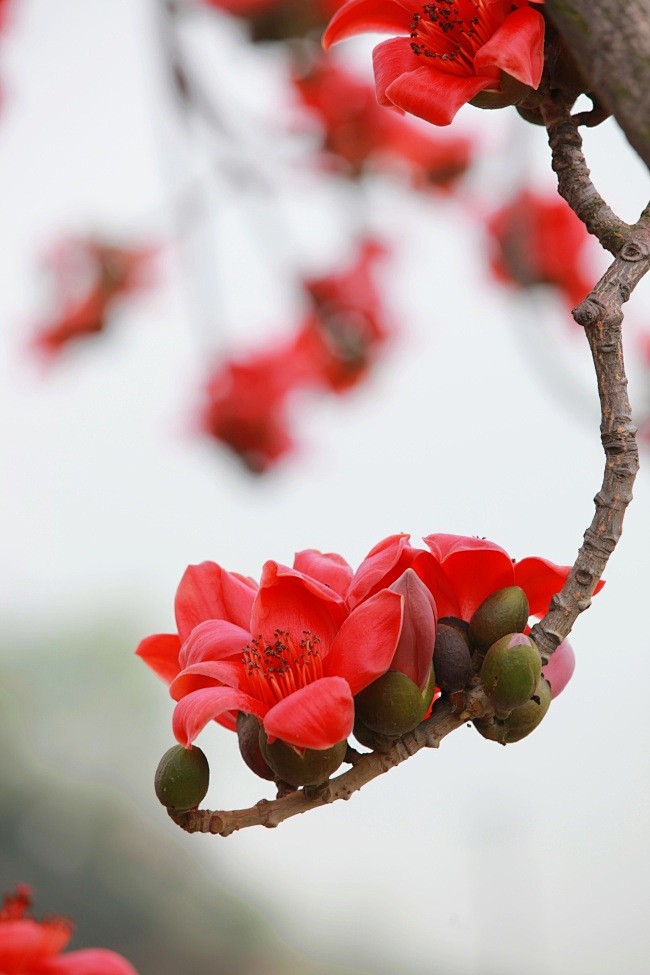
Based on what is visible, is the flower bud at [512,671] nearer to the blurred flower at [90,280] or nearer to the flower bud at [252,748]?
the flower bud at [252,748]

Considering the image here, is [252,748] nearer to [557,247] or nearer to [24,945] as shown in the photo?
[24,945]

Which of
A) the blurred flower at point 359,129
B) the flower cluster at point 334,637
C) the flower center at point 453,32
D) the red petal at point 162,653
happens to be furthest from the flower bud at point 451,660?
the blurred flower at point 359,129

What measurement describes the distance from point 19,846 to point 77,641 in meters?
1.10

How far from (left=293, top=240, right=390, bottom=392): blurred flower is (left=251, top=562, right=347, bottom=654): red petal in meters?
1.43

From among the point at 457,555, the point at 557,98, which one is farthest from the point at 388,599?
the point at 557,98

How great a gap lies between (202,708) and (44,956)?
5.2 inches

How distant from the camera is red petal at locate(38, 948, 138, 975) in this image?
1.44 ft

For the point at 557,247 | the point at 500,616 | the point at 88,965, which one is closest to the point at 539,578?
the point at 500,616

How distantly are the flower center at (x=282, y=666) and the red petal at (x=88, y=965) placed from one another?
0.39 ft

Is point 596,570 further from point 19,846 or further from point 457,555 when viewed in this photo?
point 19,846

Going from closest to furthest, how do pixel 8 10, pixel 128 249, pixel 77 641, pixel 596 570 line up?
1. pixel 596 570
2. pixel 8 10
3. pixel 128 249
4. pixel 77 641

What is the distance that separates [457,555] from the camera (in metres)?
0.45

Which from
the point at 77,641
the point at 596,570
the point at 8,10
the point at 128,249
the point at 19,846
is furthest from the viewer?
the point at 77,641

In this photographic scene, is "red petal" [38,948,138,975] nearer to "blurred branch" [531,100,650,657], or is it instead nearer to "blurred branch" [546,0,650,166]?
"blurred branch" [531,100,650,657]
